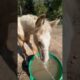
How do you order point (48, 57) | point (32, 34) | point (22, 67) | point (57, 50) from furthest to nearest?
point (57, 50)
point (22, 67)
point (32, 34)
point (48, 57)

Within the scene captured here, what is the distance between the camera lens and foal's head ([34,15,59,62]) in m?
3.42

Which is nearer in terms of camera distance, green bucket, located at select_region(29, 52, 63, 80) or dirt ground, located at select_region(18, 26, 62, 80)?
green bucket, located at select_region(29, 52, 63, 80)

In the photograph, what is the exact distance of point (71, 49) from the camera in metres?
1.56

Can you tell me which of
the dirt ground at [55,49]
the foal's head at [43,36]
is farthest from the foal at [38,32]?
the dirt ground at [55,49]

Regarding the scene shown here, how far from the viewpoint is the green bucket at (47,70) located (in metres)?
3.36

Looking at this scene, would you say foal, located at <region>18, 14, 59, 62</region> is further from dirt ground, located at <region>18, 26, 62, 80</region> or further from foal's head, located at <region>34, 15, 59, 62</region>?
dirt ground, located at <region>18, 26, 62, 80</region>

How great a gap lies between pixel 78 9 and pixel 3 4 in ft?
1.30

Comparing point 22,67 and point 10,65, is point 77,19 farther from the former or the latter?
point 22,67

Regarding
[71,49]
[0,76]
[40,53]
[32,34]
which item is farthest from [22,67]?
[71,49]

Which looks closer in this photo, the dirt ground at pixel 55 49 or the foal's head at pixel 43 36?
the foal's head at pixel 43 36

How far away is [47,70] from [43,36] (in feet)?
1.80

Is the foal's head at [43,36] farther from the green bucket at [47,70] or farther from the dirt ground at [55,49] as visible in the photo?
the dirt ground at [55,49]

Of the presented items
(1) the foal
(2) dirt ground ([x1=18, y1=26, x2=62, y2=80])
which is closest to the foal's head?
(1) the foal

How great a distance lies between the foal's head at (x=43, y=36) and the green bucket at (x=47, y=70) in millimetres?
88
